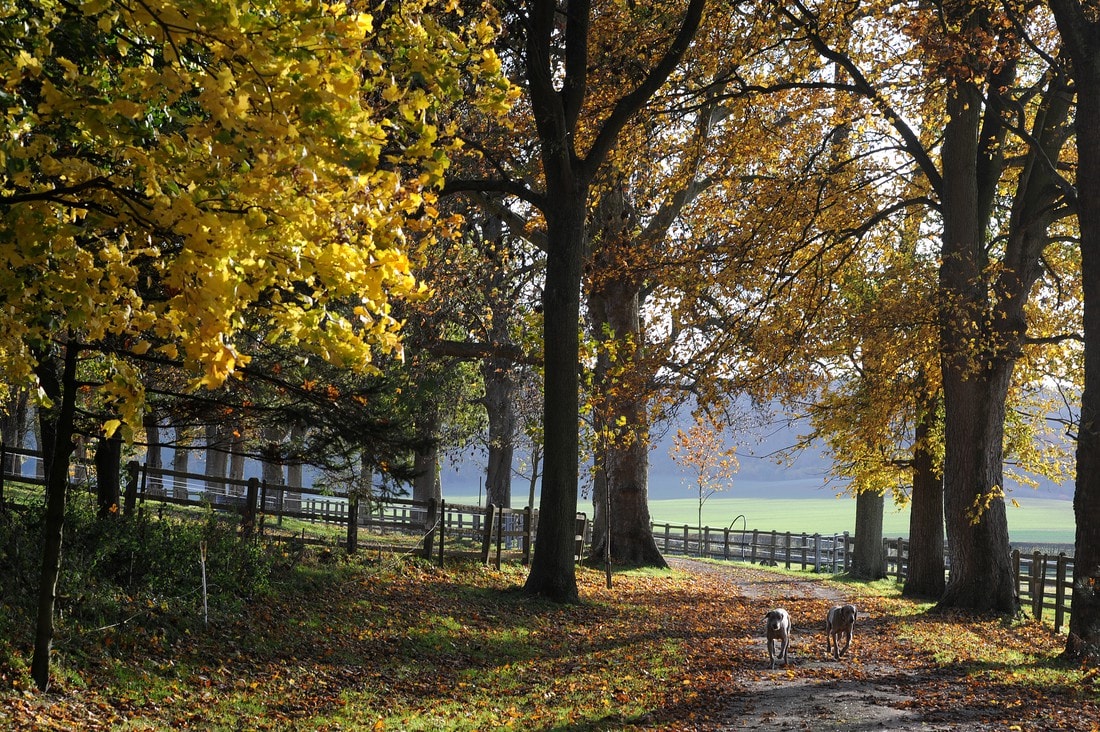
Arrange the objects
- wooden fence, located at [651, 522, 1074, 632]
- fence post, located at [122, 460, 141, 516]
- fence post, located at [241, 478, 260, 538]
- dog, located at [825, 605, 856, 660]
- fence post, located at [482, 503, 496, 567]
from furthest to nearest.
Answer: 1. wooden fence, located at [651, 522, 1074, 632]
2. fence post, located at [482, 503, 496, 567]
3. fence post, located at [241, 478, 260, 538]
4. fence post, located at [122, 460, 141, 516]
5. dog, located at [825, 605, 856, 660]

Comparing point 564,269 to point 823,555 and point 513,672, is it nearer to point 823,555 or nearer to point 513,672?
A: point 513,672

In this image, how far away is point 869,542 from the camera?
29.3 m

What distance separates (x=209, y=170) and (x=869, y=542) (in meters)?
27.8

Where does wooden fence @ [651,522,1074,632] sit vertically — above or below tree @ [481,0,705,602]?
below

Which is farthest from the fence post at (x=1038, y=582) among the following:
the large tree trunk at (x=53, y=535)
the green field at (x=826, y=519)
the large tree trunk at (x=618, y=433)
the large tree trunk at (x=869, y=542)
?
the green field at (x=826, y=519)

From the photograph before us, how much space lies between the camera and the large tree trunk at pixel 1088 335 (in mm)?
11453

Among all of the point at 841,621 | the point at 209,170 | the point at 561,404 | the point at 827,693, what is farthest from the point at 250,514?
the point at 209,170

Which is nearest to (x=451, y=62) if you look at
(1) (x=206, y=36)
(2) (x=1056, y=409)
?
(1) (x=206, y=36)

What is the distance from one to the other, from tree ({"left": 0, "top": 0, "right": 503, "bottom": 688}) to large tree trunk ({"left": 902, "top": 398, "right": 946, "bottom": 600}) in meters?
18.4

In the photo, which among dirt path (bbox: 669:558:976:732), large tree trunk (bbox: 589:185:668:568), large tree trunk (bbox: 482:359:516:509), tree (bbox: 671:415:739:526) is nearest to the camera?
dirt path (bbox: 669:558:976:732)

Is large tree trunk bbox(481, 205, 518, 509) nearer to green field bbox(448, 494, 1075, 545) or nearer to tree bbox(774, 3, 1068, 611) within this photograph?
tree bbox(774, 3, 1068, 611)

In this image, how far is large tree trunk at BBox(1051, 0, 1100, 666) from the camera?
37.6 feet

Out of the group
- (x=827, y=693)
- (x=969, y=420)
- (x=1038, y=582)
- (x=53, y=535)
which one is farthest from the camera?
(x=1038, y=582)

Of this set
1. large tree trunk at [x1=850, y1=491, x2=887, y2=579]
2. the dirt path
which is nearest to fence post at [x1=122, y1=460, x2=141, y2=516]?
the dirt path
